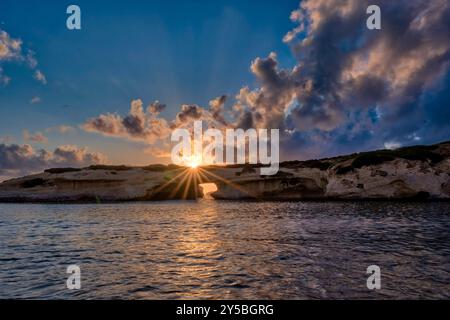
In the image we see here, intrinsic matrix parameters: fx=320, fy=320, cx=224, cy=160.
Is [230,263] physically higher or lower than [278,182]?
lower

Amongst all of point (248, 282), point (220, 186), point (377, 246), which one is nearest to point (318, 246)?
point (377, 246)

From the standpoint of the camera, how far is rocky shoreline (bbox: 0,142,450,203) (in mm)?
59594

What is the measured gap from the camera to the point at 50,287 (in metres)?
11.3

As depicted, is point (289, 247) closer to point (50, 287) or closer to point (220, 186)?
point (50, 287)

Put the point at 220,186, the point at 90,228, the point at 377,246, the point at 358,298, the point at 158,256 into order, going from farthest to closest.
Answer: the point at 220,186 → the point at 90,228 → the point at 377,246 → the point at 158,256 → the point at 358,298

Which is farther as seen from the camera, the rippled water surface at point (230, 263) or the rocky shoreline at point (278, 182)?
the rocky shoreline at point (278, 182)

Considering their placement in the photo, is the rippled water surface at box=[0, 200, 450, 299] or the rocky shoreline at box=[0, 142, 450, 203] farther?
the rocky shoreline at box=[0, 142, 450, 203]

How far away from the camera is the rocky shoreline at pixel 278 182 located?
5959 centimetres

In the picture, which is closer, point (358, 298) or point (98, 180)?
point (358, 298)

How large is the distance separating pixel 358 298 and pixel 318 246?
26.8 ft

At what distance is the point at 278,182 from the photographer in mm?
81438

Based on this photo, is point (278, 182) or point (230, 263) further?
point (278, 182)
